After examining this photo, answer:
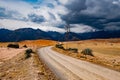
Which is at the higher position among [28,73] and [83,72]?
[83,72]

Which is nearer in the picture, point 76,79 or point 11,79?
point 76,79

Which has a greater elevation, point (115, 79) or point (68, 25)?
point (68, 25)

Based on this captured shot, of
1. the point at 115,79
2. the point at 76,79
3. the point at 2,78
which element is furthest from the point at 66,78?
the point at 2,78

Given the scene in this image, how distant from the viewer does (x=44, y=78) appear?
82.9ft

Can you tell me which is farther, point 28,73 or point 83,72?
point 28,73

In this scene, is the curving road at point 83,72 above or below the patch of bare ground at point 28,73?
above

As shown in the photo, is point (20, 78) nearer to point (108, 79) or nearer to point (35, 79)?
point (35, 79)

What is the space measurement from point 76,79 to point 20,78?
672cm

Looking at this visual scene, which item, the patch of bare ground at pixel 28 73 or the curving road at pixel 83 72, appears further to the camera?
the patch of bare ground at pixel 28 73

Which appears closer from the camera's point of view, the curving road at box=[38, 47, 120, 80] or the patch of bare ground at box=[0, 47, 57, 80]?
the curving road at box=[38, 47, 120, 80]

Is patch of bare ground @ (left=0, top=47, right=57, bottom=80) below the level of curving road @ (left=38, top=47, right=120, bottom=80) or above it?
below

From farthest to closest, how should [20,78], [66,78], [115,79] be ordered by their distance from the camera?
[20,78]
[66,78]
[115,79]

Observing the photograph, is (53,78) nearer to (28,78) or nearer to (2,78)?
(28,78)

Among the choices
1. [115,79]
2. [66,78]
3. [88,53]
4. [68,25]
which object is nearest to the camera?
[115,79]
